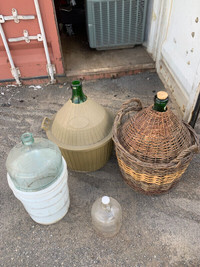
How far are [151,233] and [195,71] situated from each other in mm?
1663

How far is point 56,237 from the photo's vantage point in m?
2.02

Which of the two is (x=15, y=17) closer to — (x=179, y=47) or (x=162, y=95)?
(x=179, y=47)

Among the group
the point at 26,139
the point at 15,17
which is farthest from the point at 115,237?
the point at 15,17

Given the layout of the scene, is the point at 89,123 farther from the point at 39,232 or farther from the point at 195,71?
the point at 195,71

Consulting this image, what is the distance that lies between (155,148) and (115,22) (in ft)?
7.82

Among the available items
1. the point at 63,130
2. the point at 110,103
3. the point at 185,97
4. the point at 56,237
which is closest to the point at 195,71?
the point at 185,97

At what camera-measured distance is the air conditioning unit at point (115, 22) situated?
3.29 metres

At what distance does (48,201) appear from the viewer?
183 cm

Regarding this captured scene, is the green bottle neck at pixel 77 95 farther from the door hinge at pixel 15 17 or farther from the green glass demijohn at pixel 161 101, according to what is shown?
the door hinge at pixel 15 17

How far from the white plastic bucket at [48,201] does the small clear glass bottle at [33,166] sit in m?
0.04

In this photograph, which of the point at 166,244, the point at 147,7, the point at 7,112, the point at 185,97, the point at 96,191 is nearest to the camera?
the point at 166,244

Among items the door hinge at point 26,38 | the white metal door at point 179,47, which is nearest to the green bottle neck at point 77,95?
the white metal door at point 179,47

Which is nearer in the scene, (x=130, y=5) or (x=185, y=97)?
(x=185, y=97)

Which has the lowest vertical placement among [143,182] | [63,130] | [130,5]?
[143,182]
